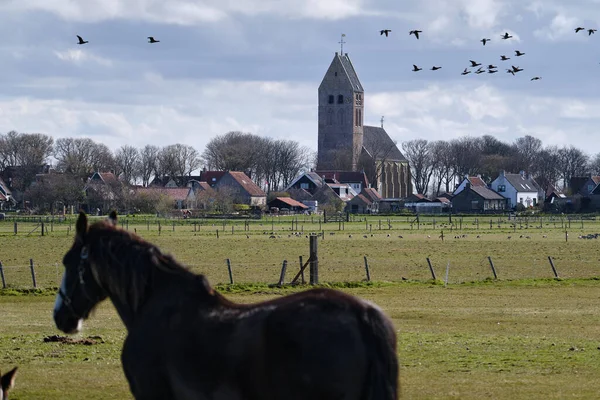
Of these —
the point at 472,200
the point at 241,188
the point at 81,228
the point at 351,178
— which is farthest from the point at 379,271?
the point at 351,178

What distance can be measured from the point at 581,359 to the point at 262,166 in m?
170

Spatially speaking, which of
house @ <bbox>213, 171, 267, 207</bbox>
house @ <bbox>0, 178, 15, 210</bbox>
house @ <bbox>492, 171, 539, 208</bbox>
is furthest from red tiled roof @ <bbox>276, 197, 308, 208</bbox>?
house @ <bbox>0, 178, 15, 210</bbox>

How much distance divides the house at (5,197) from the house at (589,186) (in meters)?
90.8

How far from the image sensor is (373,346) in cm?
732

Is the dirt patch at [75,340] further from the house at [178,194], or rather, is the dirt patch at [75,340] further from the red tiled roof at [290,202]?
the red tiled roof at [290,202]

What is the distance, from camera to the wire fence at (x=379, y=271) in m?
38.5

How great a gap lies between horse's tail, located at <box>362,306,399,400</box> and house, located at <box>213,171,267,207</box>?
14326 centimetres

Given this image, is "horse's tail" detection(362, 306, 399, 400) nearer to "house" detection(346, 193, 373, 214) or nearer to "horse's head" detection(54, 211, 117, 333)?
"horse's head" detection(54, 211, 117, 333)

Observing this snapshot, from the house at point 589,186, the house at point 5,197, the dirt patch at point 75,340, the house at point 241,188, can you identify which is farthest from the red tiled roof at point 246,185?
the dirt patch at point 75,340

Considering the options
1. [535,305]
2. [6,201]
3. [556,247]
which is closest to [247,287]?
[535,305]

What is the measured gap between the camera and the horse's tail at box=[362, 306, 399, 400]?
7277 mm

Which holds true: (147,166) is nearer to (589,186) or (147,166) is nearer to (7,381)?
(589,186)

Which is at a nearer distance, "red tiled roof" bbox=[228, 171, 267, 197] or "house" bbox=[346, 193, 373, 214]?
"red tiled roof" bbox=[228, 171, 267, 197]

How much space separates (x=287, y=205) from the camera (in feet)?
495
